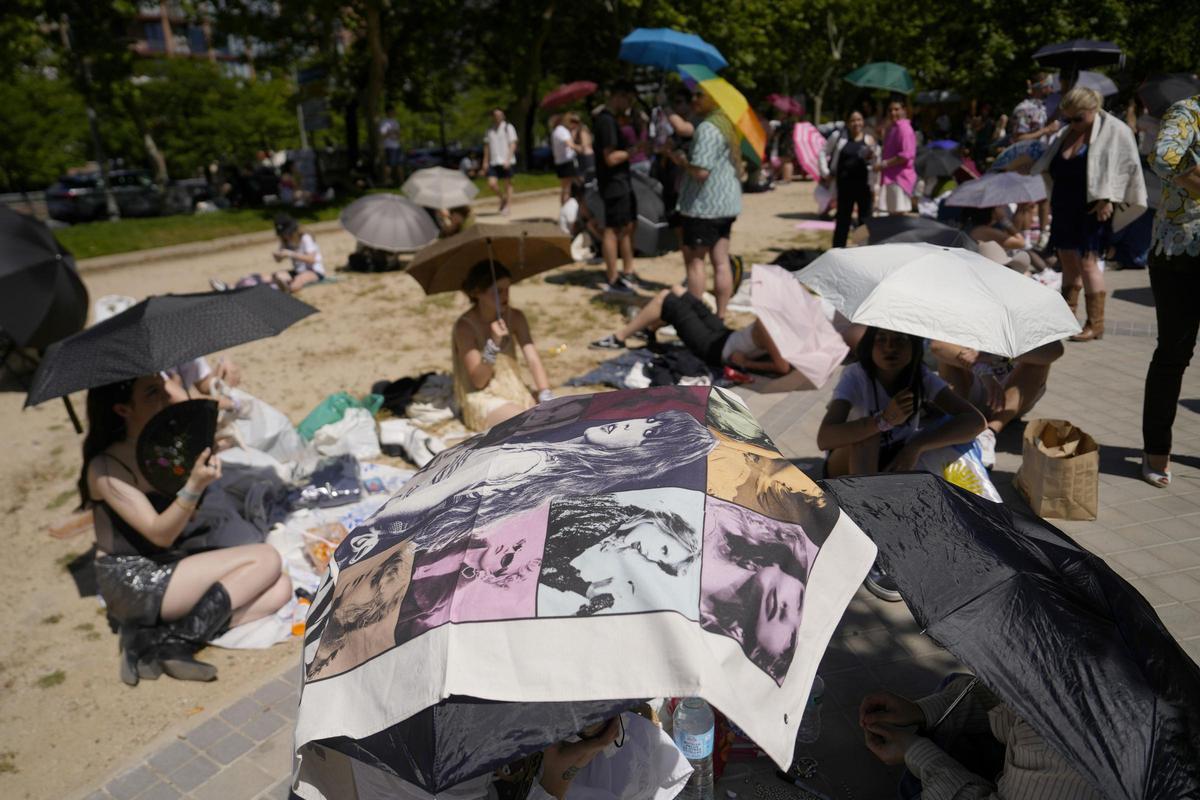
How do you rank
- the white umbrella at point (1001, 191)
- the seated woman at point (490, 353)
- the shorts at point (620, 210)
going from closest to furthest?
the seated woman at point (490, 353)
the white umbrella at point (1001, 191)
the shorts at point (620, 210)

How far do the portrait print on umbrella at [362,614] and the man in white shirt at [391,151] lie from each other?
21.3 meters

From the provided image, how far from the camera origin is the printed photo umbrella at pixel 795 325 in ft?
19.8

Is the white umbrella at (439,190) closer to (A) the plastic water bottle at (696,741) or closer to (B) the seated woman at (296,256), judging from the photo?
(B) the seated woman at (296,256)

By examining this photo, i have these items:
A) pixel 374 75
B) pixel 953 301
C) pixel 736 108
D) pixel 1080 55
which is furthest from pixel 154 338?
pixel 374 75

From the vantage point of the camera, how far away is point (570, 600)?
4.91 feet

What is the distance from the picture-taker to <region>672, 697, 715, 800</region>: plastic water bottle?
243cm

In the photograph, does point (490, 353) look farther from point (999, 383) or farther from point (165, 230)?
point (165, 230)

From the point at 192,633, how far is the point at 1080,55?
38.2 feet

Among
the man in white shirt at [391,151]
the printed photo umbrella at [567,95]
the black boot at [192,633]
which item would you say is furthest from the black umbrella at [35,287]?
the man in white shirt at [391,151]

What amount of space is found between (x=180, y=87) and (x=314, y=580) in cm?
3259

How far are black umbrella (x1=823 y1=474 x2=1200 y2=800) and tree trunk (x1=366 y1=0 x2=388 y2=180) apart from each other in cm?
1971

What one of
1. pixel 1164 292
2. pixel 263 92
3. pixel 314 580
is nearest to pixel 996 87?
pixel 1164 292

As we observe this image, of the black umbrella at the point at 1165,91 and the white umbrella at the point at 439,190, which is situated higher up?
the black umbrella at the point at 1165,91

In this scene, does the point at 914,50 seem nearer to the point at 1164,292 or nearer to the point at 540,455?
the point at 1164,292
